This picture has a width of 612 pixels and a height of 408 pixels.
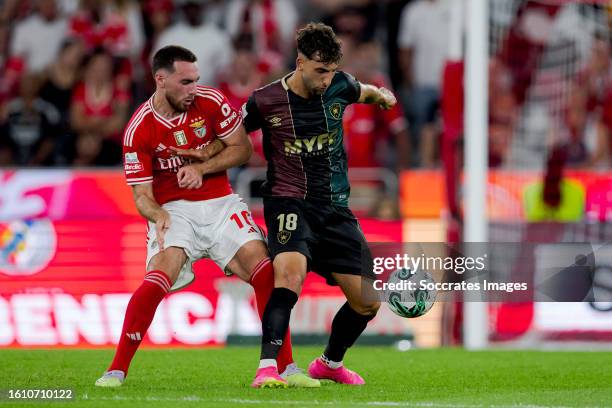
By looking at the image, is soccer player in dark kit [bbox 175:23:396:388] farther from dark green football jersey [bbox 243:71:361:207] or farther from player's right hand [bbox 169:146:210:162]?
player's right hand [bbox 169:146:210:162]


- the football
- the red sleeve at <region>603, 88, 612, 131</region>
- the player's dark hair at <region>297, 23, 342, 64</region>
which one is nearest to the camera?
the player's dark hair at <region>297, 23, 342, 64</region>

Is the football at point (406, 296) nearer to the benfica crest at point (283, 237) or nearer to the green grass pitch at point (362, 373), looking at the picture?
the green grass pitch at point (362, 373)

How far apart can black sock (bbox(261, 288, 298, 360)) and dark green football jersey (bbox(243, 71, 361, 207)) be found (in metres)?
0.71

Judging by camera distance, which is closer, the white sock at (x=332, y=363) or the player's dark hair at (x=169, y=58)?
the player's dark hair at (x=169, y=58)

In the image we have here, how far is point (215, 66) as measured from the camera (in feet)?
55.7

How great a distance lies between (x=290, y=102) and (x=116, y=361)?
1969 mm

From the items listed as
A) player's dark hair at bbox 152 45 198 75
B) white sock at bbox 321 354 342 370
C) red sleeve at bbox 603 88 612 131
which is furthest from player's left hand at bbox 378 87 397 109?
red sleeve at bbox 603 88 612 131

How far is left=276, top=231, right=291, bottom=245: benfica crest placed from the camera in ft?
26.8

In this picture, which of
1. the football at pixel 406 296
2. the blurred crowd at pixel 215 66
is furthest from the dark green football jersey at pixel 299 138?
the blurred crowd at pixel 215 66

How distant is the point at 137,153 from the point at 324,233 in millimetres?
1295

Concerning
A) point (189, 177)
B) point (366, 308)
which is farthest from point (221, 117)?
point (366, 308)

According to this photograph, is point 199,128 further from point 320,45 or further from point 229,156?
point 320,45

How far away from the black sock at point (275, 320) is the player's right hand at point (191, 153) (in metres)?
1.02

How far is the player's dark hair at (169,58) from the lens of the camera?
8219 millimetres
